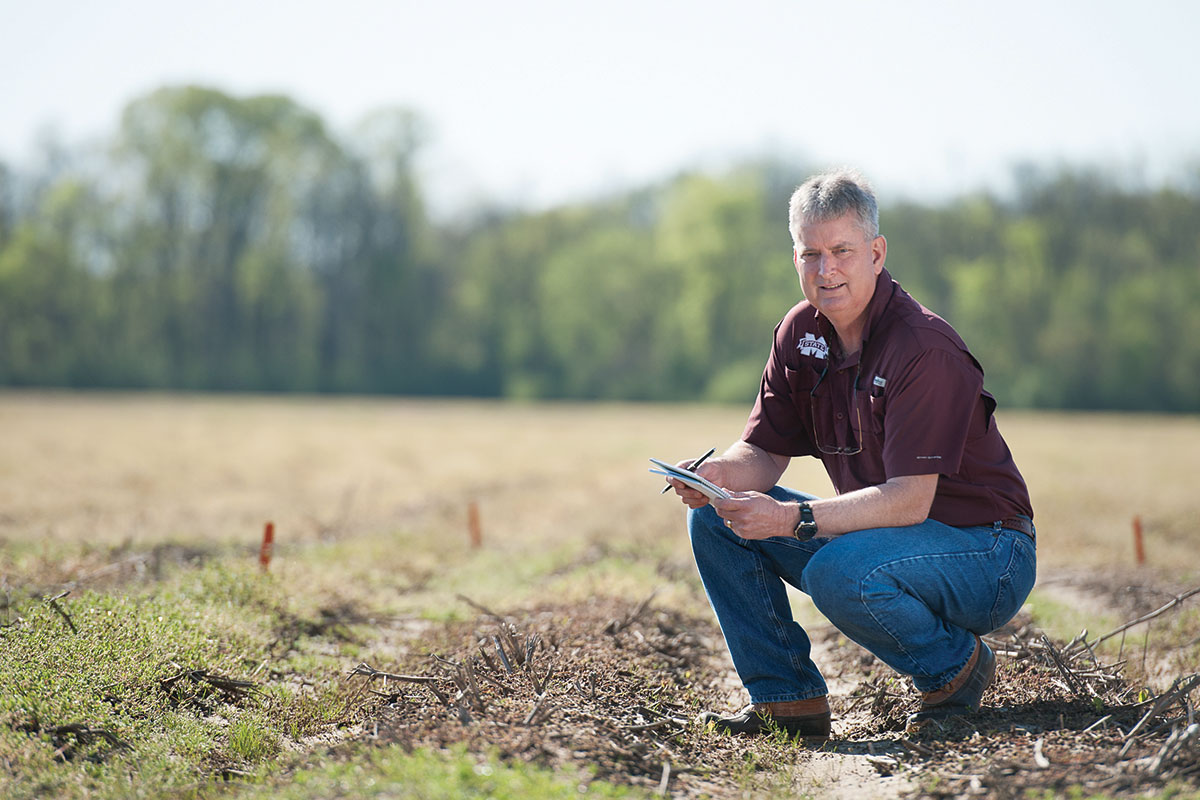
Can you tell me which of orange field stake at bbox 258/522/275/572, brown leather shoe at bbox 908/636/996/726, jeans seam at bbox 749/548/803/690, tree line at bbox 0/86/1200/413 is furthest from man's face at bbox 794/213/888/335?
tree line at bbox 0/86/1200/413

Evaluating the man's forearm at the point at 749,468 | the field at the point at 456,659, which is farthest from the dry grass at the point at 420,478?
the man's forearm at the point at 749,468

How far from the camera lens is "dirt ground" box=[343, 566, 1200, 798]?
3.80 m

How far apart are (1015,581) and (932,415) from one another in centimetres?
80

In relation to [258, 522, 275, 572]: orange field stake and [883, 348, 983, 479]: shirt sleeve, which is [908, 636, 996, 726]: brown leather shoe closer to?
[883, 348, 983, 479]: shirt sleeve

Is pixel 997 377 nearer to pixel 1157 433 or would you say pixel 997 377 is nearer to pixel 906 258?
pixel 906 258

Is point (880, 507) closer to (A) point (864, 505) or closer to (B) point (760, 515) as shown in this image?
(A) point (864, 505)

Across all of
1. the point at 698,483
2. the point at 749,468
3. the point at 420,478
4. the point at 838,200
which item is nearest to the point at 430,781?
the point at 698,483

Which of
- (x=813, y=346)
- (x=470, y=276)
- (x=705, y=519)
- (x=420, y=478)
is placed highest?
(x=470, y=276)

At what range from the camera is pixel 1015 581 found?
4320 mm

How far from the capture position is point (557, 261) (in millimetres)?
62750

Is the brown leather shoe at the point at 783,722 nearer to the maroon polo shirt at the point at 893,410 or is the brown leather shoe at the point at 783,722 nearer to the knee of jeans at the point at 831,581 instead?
the knee of jeans at the point at 831,581

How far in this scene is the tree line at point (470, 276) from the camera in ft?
171

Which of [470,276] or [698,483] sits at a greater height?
[470,276]

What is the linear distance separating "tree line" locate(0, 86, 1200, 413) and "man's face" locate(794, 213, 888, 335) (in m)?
48.6
